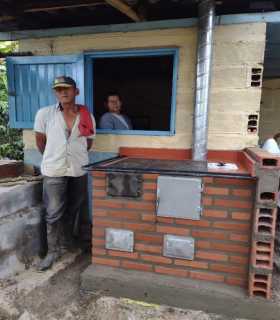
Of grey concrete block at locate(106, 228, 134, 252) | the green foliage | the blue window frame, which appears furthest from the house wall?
the green foliage

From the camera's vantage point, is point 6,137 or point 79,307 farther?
point 6,137

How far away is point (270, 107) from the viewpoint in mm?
6348

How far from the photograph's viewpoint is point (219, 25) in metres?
3.29

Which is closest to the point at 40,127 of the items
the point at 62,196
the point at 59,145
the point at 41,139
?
the point at 41,139

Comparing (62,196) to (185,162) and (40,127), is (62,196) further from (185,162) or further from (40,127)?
(185,162)

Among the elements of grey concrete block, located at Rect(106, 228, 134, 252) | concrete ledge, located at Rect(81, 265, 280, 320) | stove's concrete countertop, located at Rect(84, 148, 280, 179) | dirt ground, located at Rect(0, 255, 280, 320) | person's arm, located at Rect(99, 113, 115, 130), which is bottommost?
dirt ground, located at Rect(0, 255, 280, 320)

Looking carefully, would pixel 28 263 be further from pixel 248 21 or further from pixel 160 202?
pixel 248 21

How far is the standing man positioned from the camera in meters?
3.13

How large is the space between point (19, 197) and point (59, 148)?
0.72m

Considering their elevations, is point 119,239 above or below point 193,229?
below

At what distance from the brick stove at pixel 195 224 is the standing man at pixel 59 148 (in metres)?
0.47

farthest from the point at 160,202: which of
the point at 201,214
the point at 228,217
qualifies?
the point at 228,217

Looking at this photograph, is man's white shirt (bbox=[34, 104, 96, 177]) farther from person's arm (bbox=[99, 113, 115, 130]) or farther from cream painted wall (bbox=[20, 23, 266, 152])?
cream painted wall (bbox=[20, 23, 266, 152])

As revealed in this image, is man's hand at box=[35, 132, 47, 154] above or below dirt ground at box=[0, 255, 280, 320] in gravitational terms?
above
